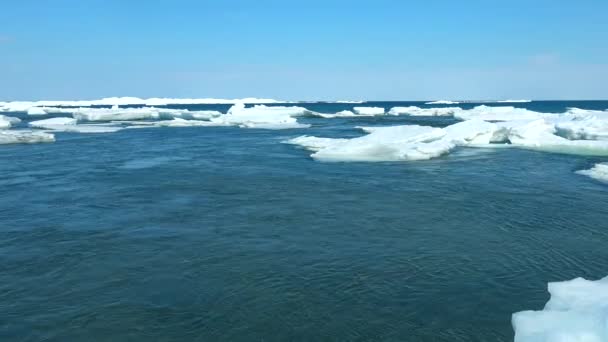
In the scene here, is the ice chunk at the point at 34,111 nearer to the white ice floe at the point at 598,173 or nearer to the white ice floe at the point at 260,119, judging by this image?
the white ice floe at the point at 260,119

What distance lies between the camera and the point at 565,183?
14.6 meters

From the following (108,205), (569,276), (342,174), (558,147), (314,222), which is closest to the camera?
(569,276)

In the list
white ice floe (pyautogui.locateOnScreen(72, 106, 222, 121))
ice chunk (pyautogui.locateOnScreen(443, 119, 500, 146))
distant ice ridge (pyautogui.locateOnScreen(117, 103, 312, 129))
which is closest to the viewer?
ice chunk (pyautogui.locateOnScreen(443, 119, 500, 146))

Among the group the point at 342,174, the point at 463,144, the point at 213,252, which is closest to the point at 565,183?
the point at 342,174

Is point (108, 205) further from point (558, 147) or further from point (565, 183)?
point (558, 147)

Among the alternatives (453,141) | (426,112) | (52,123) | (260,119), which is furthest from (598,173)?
(426,112)

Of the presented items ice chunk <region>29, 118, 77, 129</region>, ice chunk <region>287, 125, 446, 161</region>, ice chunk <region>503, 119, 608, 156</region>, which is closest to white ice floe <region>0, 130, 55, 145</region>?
ice chunk <region>29, 118, 77, 129</region>

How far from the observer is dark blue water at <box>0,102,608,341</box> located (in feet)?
19.6

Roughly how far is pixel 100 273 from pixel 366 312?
4102 millimetres

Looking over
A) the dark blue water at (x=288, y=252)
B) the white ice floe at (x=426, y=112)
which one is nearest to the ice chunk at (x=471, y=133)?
the dark blue water at (x=288, y=252)

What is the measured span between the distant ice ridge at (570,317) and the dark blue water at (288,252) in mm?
402

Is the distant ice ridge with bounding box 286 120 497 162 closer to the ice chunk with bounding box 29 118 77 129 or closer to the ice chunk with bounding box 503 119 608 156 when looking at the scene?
the ice chunk with bounding box 503 119 608 156

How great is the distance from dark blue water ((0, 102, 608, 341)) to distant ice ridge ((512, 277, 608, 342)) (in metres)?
0.40

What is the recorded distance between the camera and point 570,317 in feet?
17.3
